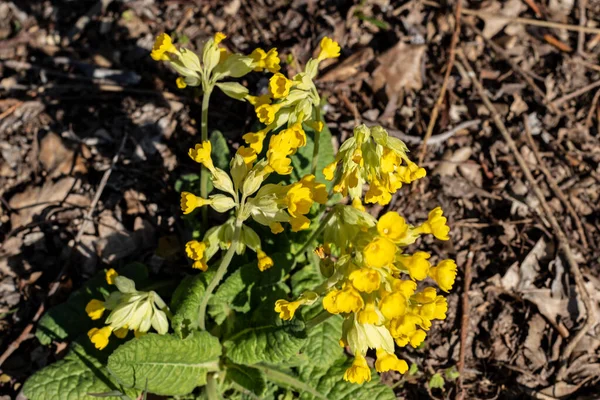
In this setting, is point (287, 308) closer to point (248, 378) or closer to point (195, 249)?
point (195, 249)

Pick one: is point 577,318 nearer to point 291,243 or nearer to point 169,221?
point 291,243

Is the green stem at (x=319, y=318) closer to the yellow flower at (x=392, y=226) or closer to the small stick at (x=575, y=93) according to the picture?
the yellow flower at (x=392, y=226)

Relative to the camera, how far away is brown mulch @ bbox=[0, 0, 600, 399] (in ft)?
14.9

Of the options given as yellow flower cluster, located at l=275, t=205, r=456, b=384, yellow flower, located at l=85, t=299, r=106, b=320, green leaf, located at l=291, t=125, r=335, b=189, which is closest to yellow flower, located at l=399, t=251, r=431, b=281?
yellow flower cluster, located at l=275, t=205, r=456, b=384

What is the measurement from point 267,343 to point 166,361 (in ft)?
1.95

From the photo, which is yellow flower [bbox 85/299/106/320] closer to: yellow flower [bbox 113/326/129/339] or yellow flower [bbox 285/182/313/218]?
yellow flower [bbox 113/326/129/339]

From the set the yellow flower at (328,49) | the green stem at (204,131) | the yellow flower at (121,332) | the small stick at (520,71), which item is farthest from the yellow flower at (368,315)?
the small stick at (520,71)

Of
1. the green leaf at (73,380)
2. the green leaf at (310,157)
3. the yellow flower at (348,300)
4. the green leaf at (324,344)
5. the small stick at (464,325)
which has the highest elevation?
the yellow flower at (348,300)

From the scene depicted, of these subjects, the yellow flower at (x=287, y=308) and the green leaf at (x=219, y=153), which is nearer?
the yellow flower at (x=287, y=308)

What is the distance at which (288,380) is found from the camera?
13.0 feet

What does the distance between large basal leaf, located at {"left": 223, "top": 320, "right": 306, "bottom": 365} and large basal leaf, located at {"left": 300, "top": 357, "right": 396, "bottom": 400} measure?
0.37 meters

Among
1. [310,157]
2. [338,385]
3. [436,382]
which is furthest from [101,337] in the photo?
[436,382]

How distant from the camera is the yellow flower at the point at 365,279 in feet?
9.26

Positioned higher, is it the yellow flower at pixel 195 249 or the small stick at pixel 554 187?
the yellow flower at pixel 195 249
